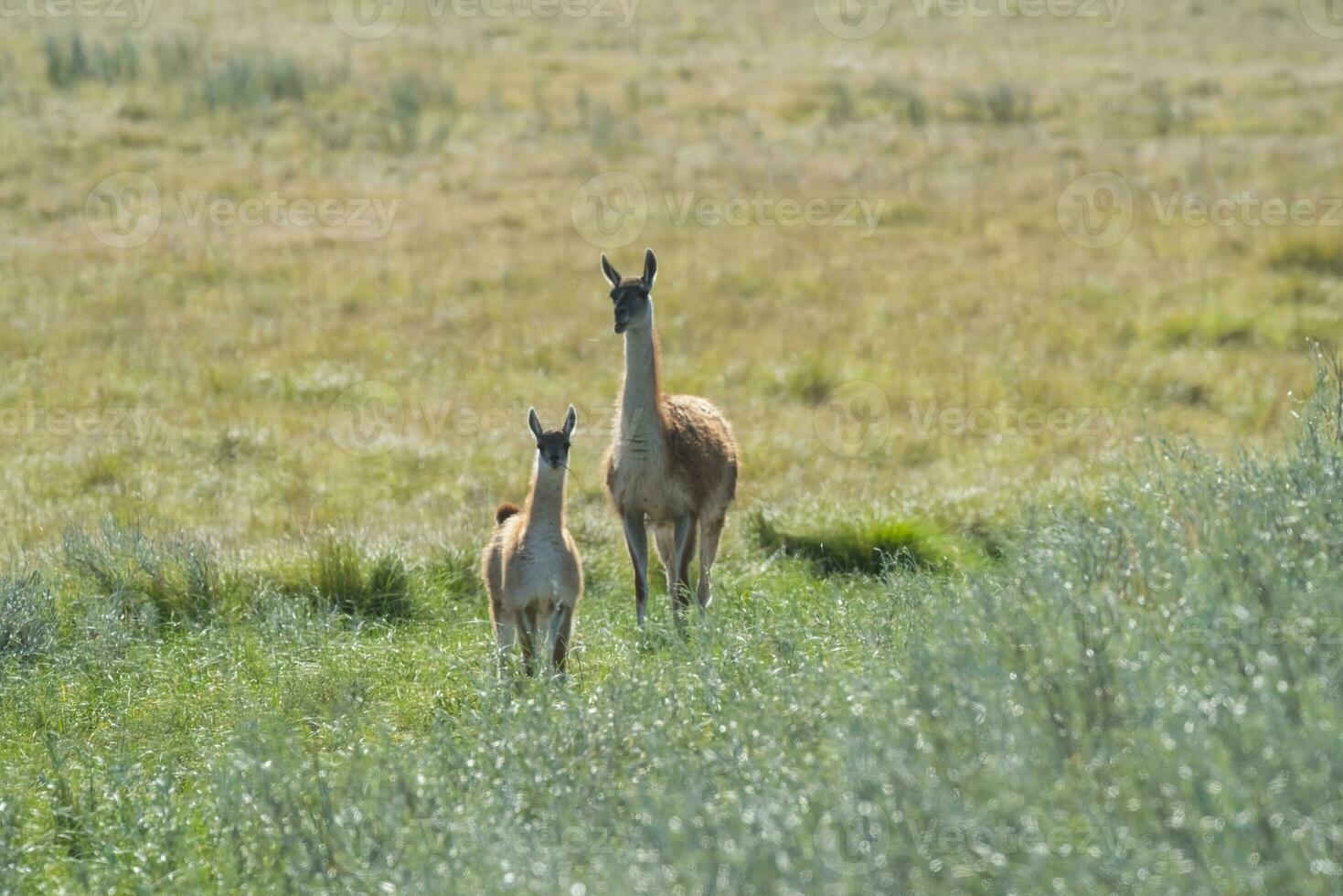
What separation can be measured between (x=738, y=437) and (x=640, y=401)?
5800 millimetres

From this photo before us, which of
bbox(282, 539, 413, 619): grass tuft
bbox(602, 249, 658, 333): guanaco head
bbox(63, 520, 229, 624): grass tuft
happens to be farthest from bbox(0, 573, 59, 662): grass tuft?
bbox(602, 249, 658, 333): guanaco head

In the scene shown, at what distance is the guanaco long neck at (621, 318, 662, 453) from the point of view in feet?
27.6

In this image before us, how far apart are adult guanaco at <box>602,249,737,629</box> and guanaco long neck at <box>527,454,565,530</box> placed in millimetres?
1117

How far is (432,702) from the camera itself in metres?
6.78

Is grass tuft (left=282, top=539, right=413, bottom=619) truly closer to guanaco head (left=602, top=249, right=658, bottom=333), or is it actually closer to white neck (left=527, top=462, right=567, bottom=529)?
white neck (left=527, top=462, right=567, bottom=529)

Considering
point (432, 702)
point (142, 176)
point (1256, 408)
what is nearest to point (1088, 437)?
point (1256, 408)

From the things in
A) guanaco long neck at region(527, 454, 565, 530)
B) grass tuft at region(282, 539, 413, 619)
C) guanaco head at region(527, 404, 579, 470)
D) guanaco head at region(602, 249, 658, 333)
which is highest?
guanaco head at region(602, 249, 658, 333)

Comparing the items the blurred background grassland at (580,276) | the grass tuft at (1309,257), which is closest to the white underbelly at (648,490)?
the blurred background grassland at (580,276)

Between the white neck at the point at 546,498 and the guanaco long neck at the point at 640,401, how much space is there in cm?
114

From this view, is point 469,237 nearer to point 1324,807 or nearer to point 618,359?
point 618,359

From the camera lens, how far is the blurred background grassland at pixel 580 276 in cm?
1294

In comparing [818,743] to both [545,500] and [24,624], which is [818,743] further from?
[24,624]

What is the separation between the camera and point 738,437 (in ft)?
46.5

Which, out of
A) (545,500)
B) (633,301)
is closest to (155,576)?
(545,500)
